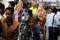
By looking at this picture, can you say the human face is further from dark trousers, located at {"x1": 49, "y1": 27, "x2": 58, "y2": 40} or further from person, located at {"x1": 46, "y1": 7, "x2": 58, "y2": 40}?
dark trousers, located at {"x1": 49, "y1": 27, "x2": 58, "y2": 40}

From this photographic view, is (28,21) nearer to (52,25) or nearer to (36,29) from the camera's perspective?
(36,29)

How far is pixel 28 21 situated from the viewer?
7.98 metres

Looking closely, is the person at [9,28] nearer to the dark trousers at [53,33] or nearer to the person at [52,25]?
the person at [52,25]

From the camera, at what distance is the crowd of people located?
4847mm

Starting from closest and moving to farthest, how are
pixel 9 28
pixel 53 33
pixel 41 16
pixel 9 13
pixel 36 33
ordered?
pixel 9 28, pixel 9 13, pixel 36 33, pixel 53 33, pixel 41 16

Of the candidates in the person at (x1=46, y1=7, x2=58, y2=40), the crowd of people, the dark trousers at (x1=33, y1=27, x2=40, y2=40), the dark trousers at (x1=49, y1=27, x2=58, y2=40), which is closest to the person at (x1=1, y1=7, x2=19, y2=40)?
the crowd of people

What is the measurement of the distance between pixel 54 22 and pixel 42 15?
1.55 metres

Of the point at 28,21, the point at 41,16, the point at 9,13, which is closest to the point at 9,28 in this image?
the point at 9,13

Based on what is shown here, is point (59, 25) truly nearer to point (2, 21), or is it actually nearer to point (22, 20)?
point (22, 20)

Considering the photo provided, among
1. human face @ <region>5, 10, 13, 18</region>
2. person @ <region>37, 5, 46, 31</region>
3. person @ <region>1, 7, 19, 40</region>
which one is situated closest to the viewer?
person @ <region>1, 7, 19, 40</region>

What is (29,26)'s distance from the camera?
26.0 ft

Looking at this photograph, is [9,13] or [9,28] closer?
[9,28]

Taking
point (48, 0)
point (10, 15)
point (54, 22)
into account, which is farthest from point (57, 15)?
point (48, 0)

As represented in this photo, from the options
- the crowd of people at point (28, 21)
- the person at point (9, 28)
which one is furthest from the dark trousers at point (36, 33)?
the person at point (9, 28)
